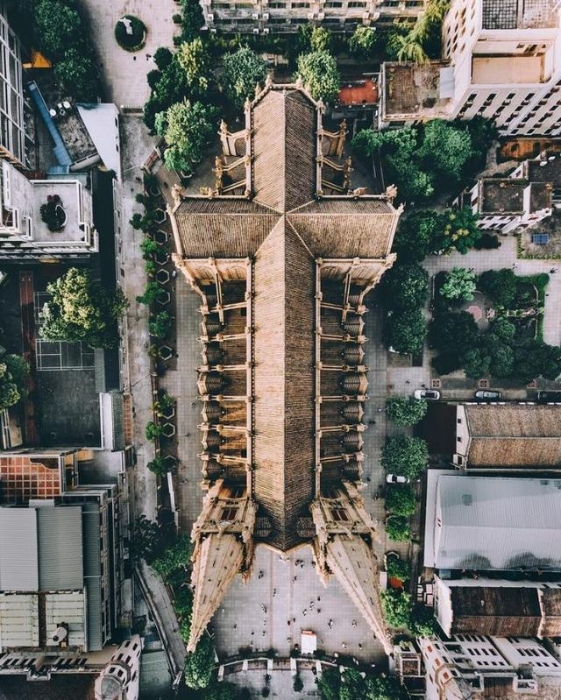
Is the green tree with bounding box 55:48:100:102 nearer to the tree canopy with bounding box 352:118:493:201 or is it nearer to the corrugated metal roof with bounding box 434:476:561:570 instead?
the tree canopy with bounding box 352:118:493:201

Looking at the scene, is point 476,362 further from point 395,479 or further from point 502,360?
point 395,479

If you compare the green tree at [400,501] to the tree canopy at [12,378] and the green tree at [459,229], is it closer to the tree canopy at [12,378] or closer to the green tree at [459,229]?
the green tree at [459,229]

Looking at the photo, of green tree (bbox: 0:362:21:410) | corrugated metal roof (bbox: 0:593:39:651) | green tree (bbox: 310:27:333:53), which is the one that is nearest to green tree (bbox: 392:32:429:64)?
green tree (bbox: 310:27:333:53)

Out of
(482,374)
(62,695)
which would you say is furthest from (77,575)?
Answer: (482,374)

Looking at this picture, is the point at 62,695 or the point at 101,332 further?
the point at 101,332

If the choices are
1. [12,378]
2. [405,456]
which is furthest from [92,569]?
[405,456]

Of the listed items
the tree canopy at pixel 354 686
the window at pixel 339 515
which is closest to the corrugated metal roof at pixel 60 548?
the window at pixel 339 515

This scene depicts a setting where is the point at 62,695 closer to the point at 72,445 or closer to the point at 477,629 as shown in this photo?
the point at 72,445
